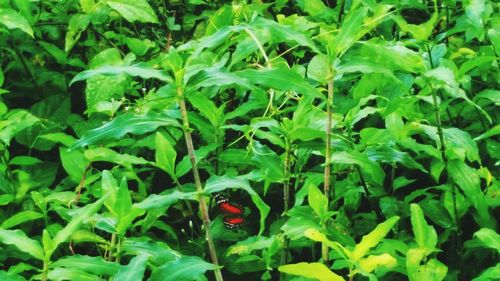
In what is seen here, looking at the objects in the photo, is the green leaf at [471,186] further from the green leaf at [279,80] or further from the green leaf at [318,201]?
the green leaf at [279,80]

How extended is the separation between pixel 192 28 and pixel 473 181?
1.78 metres

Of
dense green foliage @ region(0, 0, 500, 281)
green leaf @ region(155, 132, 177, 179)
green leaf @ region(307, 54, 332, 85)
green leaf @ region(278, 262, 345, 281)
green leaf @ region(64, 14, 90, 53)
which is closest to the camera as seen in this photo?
green leaf @ region(278, 262, 345, 281)

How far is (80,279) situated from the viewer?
4.23ft

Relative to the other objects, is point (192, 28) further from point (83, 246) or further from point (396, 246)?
point (396, 246)

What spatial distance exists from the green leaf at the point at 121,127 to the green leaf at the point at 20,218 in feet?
1.77

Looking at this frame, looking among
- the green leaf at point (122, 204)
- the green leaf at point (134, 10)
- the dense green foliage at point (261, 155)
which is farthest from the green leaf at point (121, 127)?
the green leaf at point (134, 10)

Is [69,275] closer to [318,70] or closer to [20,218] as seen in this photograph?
[20,218]

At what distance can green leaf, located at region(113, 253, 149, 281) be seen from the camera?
1.23 metres

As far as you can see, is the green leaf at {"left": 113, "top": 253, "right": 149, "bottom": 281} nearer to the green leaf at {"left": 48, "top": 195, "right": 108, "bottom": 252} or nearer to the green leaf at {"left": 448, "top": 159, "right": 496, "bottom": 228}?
the green leaf at {"left": 48, "top": 195, "right": 108, "bottom": 252}

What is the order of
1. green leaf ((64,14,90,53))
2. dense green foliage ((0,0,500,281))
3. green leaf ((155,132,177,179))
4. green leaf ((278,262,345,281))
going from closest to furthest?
green leaf ((278,262,345,281)) → dense green foliage ((0,0,500,281)) → green leaf ((155,132,177,179)) → green leaf ((64,14,90,53))

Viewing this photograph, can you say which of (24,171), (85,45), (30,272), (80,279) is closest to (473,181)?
(80,279)

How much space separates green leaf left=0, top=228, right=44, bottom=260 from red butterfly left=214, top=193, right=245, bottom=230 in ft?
2.03

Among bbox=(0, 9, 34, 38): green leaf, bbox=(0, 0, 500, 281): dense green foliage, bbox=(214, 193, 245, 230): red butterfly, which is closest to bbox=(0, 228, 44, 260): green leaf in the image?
bbox=(0, 0, 500, 281): dense green foliage

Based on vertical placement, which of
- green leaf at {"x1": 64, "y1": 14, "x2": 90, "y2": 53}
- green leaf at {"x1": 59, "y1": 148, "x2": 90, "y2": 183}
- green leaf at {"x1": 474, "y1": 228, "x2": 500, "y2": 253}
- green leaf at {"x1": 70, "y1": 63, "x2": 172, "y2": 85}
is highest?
green leaf at {"x1": 70, "y1": 63, "x2": 172, "y2": 85}
